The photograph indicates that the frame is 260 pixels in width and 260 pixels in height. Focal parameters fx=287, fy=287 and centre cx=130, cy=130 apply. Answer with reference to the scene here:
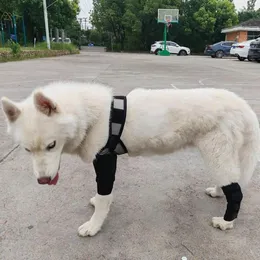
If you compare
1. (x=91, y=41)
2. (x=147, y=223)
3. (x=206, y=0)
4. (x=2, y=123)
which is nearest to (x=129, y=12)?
(x=206, y=0)

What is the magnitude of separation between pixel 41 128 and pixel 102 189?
737 mm

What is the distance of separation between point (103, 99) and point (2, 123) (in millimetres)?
3290

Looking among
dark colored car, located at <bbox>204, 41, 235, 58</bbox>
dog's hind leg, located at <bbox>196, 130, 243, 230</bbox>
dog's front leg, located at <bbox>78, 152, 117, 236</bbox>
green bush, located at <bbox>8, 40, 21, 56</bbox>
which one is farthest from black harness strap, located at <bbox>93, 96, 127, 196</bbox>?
dark colored car, located at <bbox>204, 41, 235, 58</bbox>

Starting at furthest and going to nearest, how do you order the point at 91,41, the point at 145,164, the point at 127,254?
the point at 91,41, the point at 145,164, the point at 127,254

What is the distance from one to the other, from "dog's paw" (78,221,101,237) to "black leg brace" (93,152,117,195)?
0.27 meters

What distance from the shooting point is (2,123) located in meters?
4.82

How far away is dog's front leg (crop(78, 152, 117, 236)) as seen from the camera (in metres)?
2.15

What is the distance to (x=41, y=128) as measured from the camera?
178cm

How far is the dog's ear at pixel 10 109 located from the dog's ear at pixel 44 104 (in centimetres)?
13

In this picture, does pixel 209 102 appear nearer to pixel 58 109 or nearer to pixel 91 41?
pixel 58 109

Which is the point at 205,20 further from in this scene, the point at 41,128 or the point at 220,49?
the point at 41,128

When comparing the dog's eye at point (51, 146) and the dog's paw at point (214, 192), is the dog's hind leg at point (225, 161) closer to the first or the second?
the dog's paw at point (214, 192)

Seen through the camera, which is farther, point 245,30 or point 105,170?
point 245,30

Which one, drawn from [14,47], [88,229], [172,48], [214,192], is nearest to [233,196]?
[214,192]
